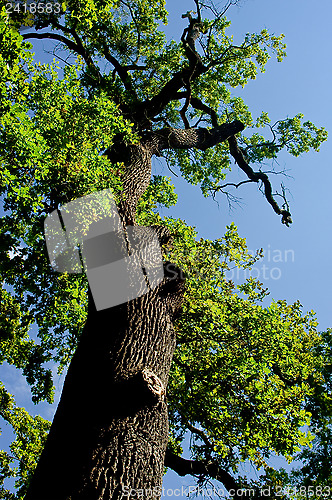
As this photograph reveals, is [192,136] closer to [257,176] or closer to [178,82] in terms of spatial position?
[178,82]

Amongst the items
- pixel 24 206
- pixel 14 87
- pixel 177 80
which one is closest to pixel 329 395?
pixel 24 206

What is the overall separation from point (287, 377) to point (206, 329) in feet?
7.90

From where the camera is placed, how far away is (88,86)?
9.37 m

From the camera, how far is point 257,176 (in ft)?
36.3

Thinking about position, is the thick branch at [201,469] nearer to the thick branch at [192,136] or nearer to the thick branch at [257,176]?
the thick branch at [257,176]

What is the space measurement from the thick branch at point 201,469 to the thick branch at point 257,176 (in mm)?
6782

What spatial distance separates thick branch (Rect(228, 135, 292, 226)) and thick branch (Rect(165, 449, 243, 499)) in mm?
6782

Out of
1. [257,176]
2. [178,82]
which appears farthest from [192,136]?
[257,176]

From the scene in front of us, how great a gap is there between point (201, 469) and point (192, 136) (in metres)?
8.01

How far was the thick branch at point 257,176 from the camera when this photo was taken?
10.5 meters

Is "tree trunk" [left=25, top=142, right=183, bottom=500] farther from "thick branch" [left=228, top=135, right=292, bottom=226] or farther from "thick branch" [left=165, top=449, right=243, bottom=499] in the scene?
"thick branch" [left=228, top=135, right=292, bottom=226]

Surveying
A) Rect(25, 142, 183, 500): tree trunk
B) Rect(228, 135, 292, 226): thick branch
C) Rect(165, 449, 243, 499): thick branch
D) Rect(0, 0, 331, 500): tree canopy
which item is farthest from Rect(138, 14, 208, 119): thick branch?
Rect(165, 449, 243, 499): thick branch

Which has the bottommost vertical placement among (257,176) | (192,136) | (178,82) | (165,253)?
(165,253)

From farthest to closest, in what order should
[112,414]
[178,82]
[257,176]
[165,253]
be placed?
[257,176] < [178,82] < [165,253] < [112,414]
